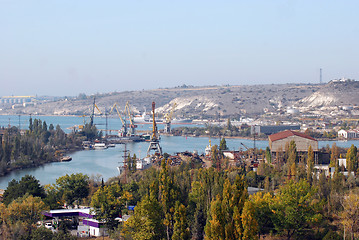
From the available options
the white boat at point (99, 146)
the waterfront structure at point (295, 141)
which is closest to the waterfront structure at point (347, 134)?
the white boat at point (99, 146)

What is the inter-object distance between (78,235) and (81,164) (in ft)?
27.6

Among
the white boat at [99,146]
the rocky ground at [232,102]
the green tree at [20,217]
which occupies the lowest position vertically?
the white boat at [99,146]

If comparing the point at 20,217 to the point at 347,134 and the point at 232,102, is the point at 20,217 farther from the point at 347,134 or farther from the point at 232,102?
the point at 232,102

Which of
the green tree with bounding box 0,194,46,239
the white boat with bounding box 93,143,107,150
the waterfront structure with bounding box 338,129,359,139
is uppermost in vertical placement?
the green tree with bounding box 0,194,46,239

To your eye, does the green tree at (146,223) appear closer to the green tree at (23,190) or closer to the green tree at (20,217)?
the green tree at (20,217)

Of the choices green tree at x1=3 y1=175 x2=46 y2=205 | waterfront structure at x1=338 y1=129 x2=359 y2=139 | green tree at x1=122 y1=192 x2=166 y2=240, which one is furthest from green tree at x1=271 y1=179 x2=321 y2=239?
waterfront structure at x1=338 y1=129 x2=359 y2=139

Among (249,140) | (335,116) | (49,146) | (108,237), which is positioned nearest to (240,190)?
(108,237)

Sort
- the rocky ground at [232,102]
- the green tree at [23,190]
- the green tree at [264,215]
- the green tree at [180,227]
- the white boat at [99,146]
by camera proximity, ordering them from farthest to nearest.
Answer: the rocky ground at [232,102] → the white boat at [99,146] → the green tree at [23,190] → the green tree at [264,215] → the green tree at [180,227]

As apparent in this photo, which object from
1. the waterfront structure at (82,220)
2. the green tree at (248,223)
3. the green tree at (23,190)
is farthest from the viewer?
the green tree at (23,190)

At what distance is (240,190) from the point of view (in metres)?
5.19

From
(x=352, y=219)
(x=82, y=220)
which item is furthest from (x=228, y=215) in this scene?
(x=82, y=220)

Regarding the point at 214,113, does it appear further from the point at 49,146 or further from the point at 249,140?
the point at 49,146

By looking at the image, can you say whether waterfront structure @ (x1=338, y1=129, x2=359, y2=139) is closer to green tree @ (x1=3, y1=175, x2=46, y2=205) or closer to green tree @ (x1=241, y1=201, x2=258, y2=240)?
green tree @ (x1=3, y1=175, x2=46, y2=205)

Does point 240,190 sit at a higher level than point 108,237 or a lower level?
higher
